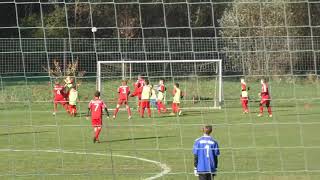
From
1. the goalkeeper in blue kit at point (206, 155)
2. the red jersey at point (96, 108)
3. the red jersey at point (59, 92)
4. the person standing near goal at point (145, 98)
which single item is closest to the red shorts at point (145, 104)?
the person standing near goal at point (145, 98)

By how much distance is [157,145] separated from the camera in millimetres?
20703

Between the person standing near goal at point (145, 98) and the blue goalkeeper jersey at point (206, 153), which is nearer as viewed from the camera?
the blue goalkeeper jersey at point (206, 153)

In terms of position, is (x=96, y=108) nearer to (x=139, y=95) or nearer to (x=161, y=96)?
(x=139, y=95)

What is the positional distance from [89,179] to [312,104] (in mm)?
17567

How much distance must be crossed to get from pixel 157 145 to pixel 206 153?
28.8 ft

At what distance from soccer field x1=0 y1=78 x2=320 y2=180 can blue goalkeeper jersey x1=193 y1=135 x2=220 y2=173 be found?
4.11 feet

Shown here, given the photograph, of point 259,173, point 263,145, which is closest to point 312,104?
point 263,145

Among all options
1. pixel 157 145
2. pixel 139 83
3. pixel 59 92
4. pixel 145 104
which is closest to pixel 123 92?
pixel 145 104

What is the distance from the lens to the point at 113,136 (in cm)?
2372

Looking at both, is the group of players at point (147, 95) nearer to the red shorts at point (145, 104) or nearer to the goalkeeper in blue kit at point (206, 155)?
the red shorts at point (145, 104)

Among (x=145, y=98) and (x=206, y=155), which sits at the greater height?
(x=145, y=98)

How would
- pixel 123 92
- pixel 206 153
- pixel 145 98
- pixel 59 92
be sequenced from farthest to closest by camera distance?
1. pixel 145 98
2. pixel 59 92
3. pixel 123 92
4. pixel 206 153

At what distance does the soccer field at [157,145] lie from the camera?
14898mm

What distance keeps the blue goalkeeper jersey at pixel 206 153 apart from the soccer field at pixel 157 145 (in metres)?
1.25
